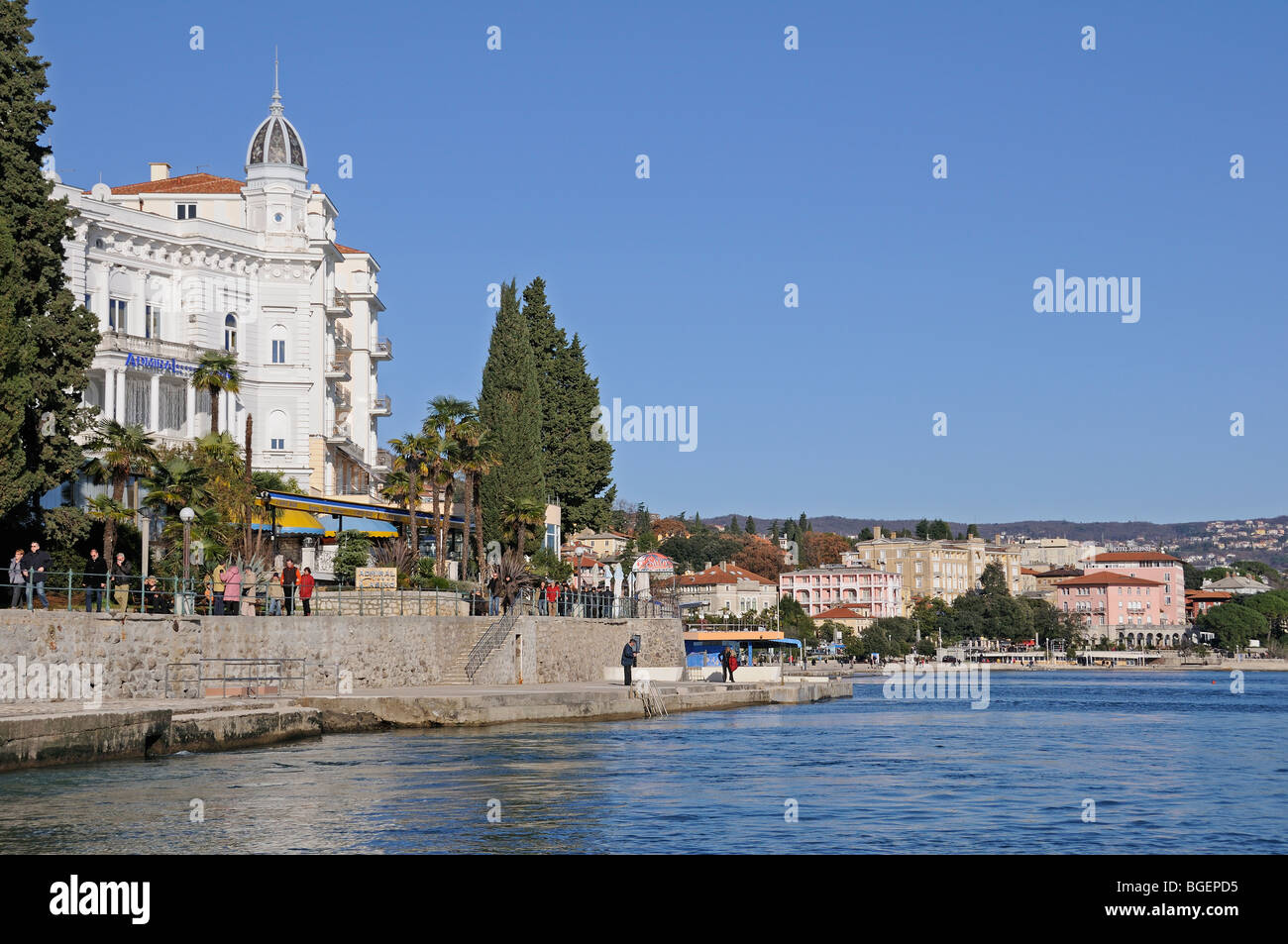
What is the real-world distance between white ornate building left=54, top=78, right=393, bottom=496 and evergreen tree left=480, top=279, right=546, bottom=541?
7.35 m

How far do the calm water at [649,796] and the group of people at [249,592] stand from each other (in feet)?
19.6

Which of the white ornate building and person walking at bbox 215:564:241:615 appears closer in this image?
person walking at bbox 215:564:241:615

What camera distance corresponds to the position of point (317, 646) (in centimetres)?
3419

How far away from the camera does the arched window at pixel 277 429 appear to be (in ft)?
197

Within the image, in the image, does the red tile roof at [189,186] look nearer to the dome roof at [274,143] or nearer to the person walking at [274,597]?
the dome roof at [274,143]

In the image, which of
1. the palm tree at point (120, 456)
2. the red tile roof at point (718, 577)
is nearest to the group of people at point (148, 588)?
the palm tree at point (120, 456)

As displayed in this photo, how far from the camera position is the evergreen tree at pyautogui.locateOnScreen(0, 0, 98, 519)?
3206 cm

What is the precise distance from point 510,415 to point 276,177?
16.1 m

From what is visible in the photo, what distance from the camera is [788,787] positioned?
22609mm

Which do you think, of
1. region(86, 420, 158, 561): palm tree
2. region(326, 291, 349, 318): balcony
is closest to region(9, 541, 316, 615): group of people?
region(86, 420, 158, 561): palm tree

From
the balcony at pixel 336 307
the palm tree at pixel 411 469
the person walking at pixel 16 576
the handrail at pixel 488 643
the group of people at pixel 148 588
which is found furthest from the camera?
the balcony at pixel 336 307

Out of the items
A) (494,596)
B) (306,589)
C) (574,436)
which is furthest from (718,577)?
(306,589)

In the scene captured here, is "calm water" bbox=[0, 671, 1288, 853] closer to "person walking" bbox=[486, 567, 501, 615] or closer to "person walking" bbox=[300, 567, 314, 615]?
Result: "person walking" bbox=[300, 567, 314, 615]

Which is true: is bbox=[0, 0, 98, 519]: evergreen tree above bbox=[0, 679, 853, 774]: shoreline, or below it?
above
